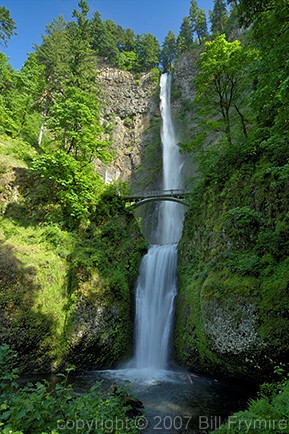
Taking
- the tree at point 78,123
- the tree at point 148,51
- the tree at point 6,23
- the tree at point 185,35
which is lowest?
the tree at point 78,123

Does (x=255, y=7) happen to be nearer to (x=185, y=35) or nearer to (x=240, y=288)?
(x=240, y=288)

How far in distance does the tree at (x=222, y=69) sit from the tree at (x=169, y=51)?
3999 cm

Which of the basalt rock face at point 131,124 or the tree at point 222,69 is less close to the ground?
the basalt rock face at point 131,124

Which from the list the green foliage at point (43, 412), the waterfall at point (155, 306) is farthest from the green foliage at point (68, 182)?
the green foliage at point (43, 412)

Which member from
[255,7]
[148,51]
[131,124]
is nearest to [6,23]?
[255,7]

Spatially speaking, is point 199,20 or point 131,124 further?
point 199,20

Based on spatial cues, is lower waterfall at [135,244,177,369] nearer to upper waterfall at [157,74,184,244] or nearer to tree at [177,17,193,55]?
upper waterfall at [157,74,184,244]

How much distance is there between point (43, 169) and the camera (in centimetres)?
1329

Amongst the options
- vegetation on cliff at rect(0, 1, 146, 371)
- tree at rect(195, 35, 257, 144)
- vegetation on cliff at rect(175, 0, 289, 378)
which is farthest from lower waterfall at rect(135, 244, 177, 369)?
tree at rect(195, 35, 257, 144)

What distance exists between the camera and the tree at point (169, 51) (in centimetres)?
4916

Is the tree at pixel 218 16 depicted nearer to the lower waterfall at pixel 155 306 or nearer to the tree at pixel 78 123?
the tree at pixel 78 123

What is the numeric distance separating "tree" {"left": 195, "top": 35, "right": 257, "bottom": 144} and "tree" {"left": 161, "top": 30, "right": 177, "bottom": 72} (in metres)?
40.0

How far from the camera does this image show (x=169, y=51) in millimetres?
49281

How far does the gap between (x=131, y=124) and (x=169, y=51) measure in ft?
70.0
